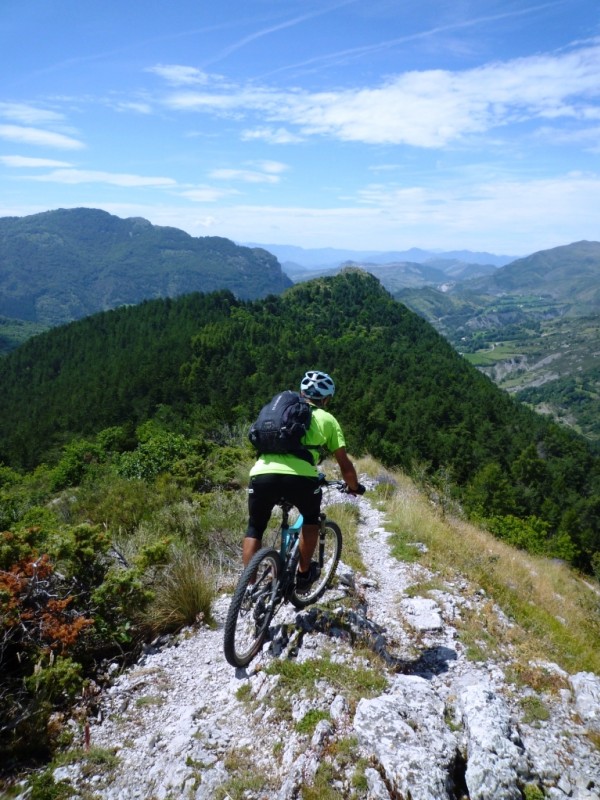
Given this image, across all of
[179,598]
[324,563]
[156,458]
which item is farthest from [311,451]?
[156,458]

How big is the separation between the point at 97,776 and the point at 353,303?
113m

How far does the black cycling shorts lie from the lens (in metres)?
4.39

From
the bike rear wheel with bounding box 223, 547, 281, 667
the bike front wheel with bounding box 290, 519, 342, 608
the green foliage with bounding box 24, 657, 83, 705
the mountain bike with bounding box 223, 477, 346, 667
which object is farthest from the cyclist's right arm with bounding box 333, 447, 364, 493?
the green foliage with bounding box 24, 657, 83, 705

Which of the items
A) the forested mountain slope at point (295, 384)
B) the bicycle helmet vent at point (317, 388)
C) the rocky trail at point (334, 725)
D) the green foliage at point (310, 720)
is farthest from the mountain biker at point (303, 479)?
the forested mountain slope at point (295, 384)

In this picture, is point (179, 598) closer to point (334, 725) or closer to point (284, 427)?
point (334, 725)

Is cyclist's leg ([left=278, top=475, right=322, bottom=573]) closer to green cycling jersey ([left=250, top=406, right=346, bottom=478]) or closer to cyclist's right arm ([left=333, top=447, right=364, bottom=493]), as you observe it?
green cycling jersey ([left=250, top=406, right=346, bottom=478])

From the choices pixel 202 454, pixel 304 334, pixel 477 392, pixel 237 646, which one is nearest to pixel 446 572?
pixel 237 646

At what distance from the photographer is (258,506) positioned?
14.8ft

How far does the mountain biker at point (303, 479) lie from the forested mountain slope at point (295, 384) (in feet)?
103

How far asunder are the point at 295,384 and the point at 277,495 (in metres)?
57.7

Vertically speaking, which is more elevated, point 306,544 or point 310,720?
point 306,544

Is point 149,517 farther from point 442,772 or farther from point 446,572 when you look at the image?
point 442,772

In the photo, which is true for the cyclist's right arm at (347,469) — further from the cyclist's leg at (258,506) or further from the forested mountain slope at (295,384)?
the forested mountain slope at (295,384)

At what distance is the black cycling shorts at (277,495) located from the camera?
4.39 m
